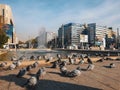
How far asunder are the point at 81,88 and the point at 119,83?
3.51 m

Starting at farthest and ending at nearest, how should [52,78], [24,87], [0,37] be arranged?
[0,37] → [52,78] → [24,87]

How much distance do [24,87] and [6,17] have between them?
600 feet

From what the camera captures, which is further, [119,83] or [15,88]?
[119,83]

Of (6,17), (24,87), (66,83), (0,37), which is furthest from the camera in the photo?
(6,17)

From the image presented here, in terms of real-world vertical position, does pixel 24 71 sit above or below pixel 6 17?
below

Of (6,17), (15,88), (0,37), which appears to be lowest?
(15,88)

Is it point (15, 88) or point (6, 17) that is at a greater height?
point (6, 17)

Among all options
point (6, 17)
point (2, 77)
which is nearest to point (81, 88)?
point (2, 77)

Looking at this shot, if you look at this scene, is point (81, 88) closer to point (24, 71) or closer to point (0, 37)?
point (24, 71)

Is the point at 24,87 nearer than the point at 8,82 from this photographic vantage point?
Yes

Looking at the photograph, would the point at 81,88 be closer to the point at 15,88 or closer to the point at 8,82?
the point at 15,88

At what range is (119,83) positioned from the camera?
18.3m

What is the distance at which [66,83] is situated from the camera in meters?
17.8

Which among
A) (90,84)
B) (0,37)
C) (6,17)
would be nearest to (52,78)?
(90,84)
